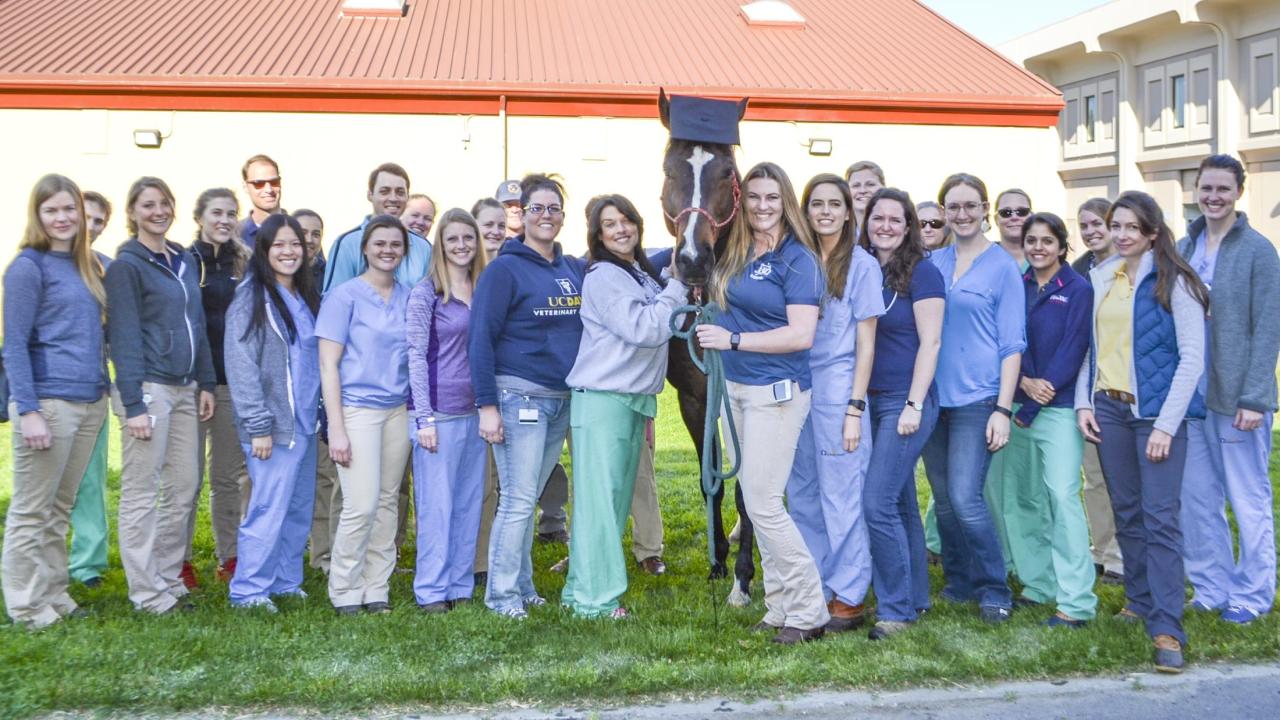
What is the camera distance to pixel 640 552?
20.2 feet

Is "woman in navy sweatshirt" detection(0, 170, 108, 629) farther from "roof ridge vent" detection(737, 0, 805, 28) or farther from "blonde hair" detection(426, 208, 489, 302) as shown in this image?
"roof ridge vent" detection(737, 0, 805, 28)

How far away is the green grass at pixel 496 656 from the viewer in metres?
3.88

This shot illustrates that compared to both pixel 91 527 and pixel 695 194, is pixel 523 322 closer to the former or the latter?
pixel 695 194

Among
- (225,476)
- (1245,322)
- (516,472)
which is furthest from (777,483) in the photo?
(225,476)

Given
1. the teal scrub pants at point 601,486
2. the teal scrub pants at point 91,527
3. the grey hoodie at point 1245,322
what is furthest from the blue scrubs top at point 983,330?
the teal scrub pants at point 91,527

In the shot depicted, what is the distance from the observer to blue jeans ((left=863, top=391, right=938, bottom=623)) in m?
4.59

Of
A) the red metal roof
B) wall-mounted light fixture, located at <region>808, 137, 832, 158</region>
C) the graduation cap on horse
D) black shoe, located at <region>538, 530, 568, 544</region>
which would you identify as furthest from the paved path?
wall-mounted light fixture, located at <region>808, 137, 832, 158</region>

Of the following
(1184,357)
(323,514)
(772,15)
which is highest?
(772,15)

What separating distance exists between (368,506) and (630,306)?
1.63m

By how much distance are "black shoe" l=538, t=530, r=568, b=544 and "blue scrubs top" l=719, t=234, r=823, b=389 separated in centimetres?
277

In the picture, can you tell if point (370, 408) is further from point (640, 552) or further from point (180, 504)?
point (640, 552)

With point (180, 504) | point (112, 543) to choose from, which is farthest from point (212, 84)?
point (180, 504)

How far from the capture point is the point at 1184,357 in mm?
4309

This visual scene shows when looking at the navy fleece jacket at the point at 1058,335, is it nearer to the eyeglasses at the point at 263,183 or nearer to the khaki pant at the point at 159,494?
the khaki pant at the point at 159,494
